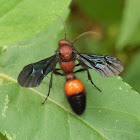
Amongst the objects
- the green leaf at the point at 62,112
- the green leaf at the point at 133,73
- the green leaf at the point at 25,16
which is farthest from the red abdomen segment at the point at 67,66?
the green leaf at the point at 133,73

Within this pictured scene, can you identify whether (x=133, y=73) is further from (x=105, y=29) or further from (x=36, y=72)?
(x=36, y=72)

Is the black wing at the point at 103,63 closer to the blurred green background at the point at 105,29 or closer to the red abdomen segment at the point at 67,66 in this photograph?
the red abdomen segment at the point at 67,66

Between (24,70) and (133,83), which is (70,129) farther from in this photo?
(133,83)

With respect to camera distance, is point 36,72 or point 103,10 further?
point 103,10

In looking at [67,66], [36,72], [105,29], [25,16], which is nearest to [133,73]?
[105,29]

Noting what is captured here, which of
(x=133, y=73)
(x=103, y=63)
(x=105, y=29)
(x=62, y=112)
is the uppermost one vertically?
(x=103, y=63)

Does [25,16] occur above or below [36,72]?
above
